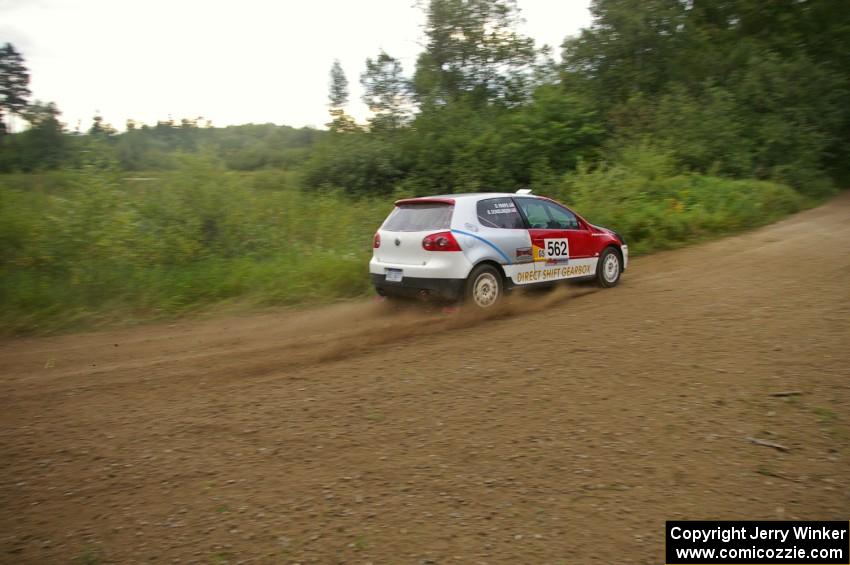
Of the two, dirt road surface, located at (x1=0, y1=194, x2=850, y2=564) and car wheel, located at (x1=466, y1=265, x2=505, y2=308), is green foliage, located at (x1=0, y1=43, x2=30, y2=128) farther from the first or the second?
car wheel, located at (x1=466, y1=265, x2=505, y2=308)

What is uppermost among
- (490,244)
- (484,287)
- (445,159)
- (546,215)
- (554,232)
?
(445,159)

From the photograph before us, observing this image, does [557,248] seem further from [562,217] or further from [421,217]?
[421,217]

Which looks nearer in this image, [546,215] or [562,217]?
[546,215]

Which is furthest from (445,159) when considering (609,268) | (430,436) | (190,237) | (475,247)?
(430,436)

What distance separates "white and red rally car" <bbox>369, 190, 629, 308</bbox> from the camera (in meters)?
→ 8.09

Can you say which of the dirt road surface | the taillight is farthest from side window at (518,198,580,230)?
the dirt road surface

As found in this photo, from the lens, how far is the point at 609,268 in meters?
10.2

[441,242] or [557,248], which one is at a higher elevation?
[441,242]

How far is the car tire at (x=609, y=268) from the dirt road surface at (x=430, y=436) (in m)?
2.05

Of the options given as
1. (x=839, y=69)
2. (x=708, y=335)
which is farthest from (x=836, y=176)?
(x=708, y=335)

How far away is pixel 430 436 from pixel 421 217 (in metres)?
4.35

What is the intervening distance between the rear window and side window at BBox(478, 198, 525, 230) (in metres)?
0.50

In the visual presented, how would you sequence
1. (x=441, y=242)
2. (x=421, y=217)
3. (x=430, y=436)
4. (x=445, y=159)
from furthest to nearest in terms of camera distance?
(x=445, y=159) → (x=421, y=217) → (x=441, y=242) → (x=430, y=436)

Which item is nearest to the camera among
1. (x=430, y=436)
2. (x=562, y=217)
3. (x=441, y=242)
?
(x=430, y=436)
